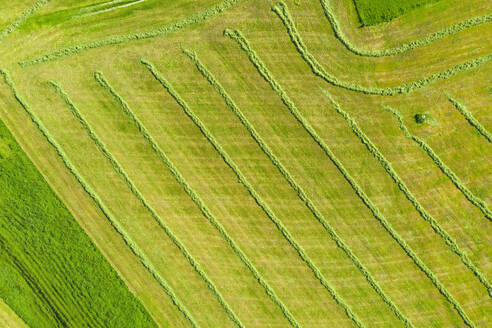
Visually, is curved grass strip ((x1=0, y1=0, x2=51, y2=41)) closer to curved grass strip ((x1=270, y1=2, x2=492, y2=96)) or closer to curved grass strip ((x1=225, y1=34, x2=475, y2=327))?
curved grass strip ((x1=225, y1=34, x2=475, y2=327))

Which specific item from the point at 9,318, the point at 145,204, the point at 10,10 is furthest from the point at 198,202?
the point at 10,10

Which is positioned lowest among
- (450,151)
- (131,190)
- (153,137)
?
(450,151)

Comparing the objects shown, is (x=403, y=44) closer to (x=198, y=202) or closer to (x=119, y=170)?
(x=198, y=202)

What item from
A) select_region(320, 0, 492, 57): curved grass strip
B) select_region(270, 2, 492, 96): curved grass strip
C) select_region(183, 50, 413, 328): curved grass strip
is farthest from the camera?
select_region(183, 50, 413, 328): curved grass strip

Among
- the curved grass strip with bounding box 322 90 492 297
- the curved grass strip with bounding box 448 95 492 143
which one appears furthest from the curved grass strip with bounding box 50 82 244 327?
the curved grass strip with bounding box 448 95 492 143

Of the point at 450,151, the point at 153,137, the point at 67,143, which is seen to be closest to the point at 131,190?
the point at 153,137

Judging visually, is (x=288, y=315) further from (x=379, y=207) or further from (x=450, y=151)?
(x=450, y=151)
